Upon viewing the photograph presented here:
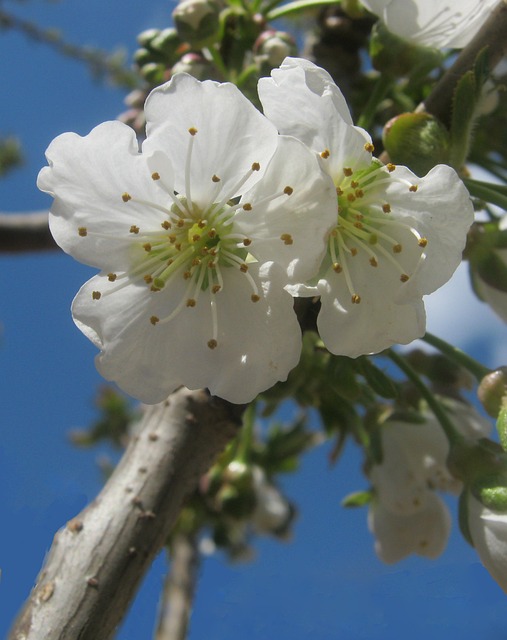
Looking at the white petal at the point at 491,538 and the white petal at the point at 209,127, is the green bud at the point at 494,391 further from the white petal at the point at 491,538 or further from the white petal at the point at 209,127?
the white petal at the point at 209,127

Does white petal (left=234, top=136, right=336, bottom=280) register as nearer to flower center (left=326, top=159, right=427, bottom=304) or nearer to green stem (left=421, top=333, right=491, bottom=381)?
flower center (left=326, top=159, right=427, bottom=304)

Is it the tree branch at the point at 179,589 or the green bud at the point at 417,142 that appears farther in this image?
the tree branch at the point at 179,589

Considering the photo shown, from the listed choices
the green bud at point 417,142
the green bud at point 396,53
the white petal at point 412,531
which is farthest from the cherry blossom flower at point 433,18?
Answer: the white petal at point 412,531

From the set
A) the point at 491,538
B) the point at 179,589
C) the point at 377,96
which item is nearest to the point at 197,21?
the point at 377,96

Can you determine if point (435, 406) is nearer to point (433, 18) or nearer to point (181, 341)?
point (181, 341)

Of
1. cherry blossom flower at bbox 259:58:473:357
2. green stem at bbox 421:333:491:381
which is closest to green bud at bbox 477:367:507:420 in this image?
green stem at bbox 421:333:491:381
